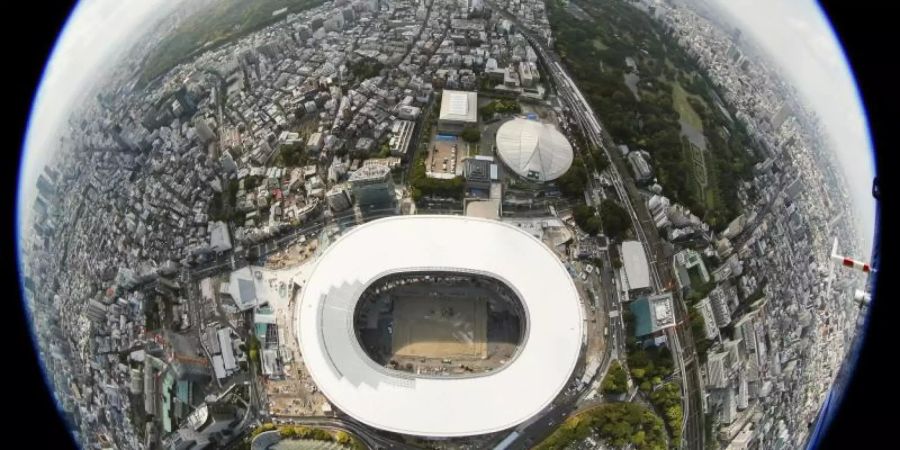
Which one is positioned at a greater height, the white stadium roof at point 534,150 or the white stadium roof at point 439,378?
the white stadium roof at point 534,150

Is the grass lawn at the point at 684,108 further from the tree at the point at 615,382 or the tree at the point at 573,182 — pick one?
the tree at the point at 615,382

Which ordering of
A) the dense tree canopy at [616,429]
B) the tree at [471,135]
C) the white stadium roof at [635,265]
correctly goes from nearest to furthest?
the dense tree canopy at [616,429] → the white stadium roof at [635,265] → the tree at [471,135]

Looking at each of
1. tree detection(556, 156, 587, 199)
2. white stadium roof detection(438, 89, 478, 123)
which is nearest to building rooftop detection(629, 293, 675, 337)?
tree detection(556, 156, 587, 199)

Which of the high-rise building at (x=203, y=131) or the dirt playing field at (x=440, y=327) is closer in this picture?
the dirt playing field at (x=440, y=327)

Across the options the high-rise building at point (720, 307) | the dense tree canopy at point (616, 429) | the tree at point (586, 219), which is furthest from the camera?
the tree at point (586, 219)

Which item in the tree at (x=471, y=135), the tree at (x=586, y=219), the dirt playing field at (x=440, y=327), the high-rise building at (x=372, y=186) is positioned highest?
the tree at (x=471, y=135)

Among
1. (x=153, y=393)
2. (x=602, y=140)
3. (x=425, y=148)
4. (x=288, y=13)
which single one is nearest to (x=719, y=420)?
(x=602, y=140)

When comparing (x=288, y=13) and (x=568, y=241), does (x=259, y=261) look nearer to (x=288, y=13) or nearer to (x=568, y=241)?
(x=568, y=241)

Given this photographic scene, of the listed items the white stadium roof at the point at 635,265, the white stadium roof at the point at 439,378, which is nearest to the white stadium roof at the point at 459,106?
the white stadium roof at the point at 439,378
